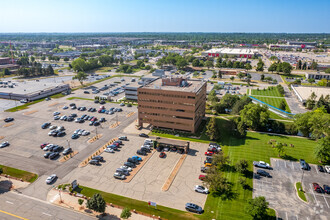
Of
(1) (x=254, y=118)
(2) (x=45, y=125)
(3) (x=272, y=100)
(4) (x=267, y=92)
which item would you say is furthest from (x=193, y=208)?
(4) (x=267, y=92)

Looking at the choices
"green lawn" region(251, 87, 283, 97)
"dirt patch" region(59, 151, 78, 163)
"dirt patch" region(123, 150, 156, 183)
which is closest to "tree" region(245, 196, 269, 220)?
"dirt patch" region(123, 150, 156, 183)

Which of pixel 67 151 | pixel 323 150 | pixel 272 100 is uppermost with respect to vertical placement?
pixel 323 150

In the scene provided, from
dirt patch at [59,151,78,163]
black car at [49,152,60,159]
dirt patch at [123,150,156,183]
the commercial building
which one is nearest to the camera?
dirt patch at [123,150,156,183]

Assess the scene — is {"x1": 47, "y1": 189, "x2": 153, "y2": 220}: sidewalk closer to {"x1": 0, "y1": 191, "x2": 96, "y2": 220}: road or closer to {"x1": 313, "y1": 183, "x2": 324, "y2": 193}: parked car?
{"x1": 0, "y1": 191, "x2": 96, "y2": 220}: road

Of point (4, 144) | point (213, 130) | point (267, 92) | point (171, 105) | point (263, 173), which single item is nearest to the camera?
point (263, 173)

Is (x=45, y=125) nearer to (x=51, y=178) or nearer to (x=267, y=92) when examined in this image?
(x=51, y=178)

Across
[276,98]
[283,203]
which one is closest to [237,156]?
[283,203]
